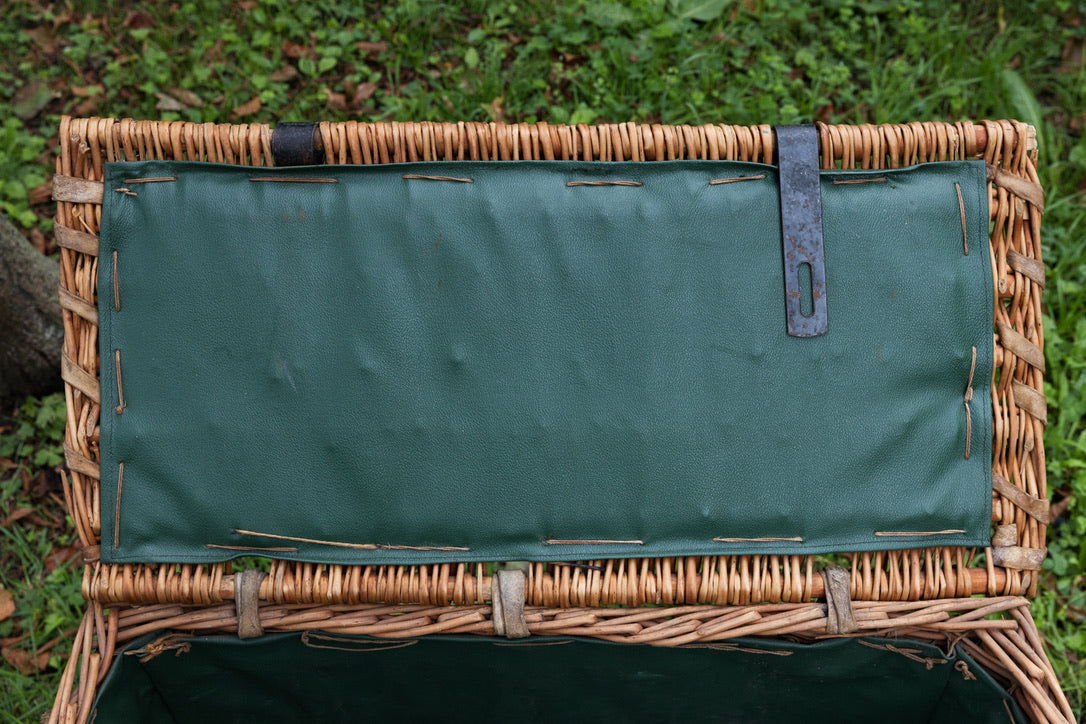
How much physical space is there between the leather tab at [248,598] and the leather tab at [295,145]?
2.15 ft

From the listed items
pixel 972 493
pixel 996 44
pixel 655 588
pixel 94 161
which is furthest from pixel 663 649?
pixel 996 44

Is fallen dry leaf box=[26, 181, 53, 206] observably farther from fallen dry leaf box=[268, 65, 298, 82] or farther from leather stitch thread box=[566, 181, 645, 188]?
leather stitch thread box=[566, 181, 645, 188]

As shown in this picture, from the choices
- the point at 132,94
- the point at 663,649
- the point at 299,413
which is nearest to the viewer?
the point at 299,413

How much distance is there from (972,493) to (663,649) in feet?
1.94

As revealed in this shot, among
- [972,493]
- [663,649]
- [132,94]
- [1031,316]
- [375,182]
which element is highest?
[132,94]

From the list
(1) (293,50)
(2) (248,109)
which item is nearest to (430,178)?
(2) (248,109)

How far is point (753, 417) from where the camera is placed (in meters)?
1.24

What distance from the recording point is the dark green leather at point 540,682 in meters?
1.36

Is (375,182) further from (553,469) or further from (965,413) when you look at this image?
(965,413)

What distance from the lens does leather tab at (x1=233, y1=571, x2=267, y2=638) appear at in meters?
1.24

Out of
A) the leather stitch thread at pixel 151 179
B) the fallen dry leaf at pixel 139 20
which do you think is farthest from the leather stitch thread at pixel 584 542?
the fallen dry leaf at pixel 139 20

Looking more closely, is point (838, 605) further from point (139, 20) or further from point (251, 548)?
point (139, 20)

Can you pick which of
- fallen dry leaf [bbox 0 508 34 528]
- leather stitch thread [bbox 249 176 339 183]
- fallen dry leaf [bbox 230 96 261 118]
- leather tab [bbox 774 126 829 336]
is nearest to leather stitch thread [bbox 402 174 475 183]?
leather stitch thread [bbox 249 176 339 183]

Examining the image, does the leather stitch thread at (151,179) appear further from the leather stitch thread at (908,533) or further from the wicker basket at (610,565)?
the leather stitch thread at (908,533)
